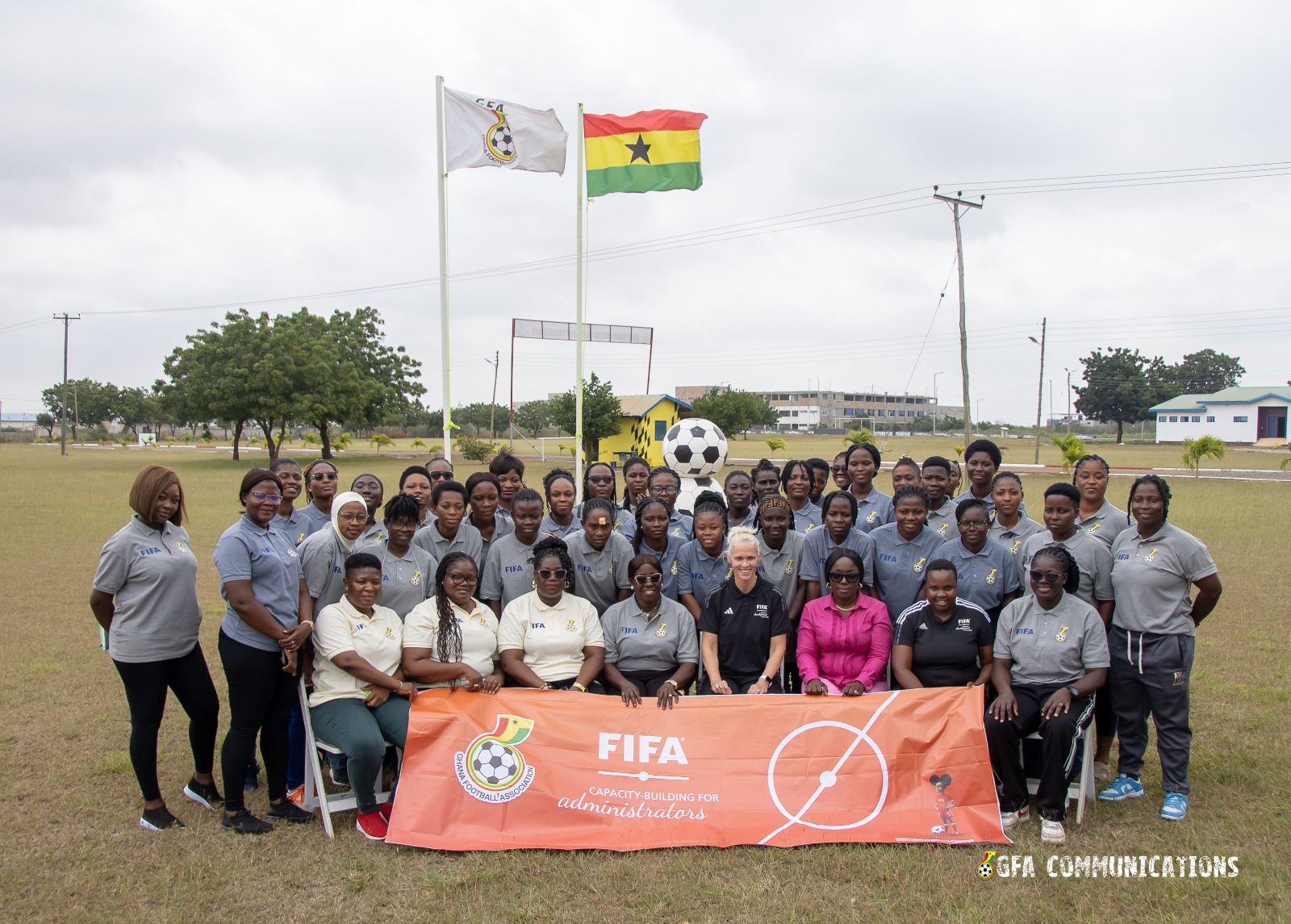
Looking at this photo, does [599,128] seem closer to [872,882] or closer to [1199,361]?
[872,882]

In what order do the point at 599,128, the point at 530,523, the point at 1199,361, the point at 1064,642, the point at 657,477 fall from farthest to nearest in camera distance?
the point at 1199,361, the point at 599,128, the point at 657,477, the point at 530,523, the point at 1064,642

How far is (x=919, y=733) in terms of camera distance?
464 cm

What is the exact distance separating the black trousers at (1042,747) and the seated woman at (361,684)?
3.32 m

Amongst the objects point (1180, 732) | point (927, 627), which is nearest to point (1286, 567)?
point (1180, 732)

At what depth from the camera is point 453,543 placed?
5719 millimetres

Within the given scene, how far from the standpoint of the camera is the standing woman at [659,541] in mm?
5602

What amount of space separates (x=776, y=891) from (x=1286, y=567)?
12.3 metres

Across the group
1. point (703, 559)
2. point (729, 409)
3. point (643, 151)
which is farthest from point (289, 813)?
point (729, 409)

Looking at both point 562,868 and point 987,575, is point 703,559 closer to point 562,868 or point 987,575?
point 987,575

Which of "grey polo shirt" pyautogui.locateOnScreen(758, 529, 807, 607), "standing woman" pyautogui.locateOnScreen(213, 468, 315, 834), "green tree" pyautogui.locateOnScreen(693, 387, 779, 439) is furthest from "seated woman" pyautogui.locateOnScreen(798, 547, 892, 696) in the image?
"green tree" pyautogui.locateOnScreen(693, 387, 779, 439)

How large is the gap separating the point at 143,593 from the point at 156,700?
601 mm

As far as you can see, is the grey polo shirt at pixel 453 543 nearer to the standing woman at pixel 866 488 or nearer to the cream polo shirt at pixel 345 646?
the cream polo shirt at pixel 345 646

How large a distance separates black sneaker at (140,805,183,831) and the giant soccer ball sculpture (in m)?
5.47

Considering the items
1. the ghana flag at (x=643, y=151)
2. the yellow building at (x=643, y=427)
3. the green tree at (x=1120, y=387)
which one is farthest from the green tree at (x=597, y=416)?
the green tree at (x=1120, y=387)
